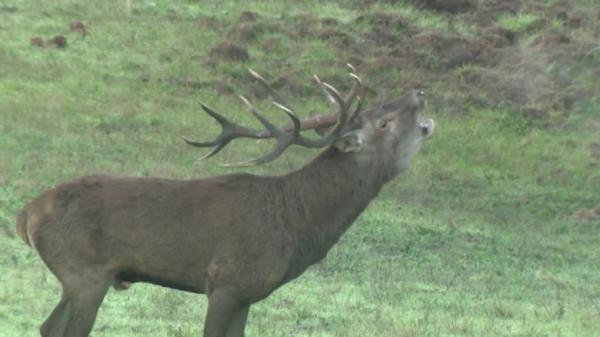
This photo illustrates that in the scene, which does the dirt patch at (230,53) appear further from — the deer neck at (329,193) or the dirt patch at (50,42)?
the deer neck at (329,193)

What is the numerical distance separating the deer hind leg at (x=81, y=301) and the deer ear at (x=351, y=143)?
1727 mm

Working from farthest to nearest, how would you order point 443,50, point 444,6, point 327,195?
1. point 444,6
2. point 443,50
3. point 327,195

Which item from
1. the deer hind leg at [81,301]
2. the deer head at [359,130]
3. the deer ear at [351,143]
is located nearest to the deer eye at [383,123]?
the deer head at [359,130]

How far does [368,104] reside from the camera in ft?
77.2

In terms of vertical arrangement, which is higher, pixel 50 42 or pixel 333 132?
pixel 333 132

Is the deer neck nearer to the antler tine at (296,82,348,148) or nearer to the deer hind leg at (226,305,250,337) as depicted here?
the antler tine at (296,82,348,148)

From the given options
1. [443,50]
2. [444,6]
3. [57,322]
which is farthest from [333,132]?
[444,6]

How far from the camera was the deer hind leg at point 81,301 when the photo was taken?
8.25 meters

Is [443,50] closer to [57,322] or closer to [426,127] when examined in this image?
[426,127]

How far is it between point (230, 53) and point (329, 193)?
1638cm

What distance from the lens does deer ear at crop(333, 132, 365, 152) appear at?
29.2 ft

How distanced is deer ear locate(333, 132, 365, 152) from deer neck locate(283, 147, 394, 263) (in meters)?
0.06

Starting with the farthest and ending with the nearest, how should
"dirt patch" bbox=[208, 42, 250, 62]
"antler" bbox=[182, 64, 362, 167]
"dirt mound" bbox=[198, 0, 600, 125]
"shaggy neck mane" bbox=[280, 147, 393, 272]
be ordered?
"dirt patch" bbox=[208, 42, 250, 62], "dirt mound" bbox=[198, 0, 600, 125], "antler" bbox=[182, 64, 362, 167], "shaggy neck mane" bbox=[280, 147, 393, 272]

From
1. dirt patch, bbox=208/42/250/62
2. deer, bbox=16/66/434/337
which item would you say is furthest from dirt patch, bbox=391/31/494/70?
deer, bbox=16/66/434/337
